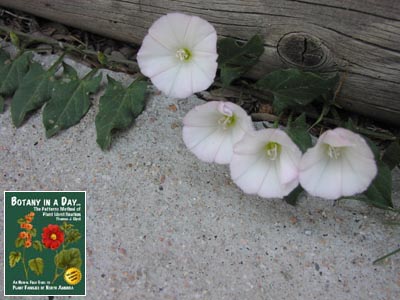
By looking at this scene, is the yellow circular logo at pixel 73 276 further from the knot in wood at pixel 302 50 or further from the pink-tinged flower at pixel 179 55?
the knot in wood at pixel 302 50

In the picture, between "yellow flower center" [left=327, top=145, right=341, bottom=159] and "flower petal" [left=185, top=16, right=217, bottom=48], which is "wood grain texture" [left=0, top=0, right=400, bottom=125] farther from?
"yellow flower center" [left=327, top=145, right=341, bottom=159]

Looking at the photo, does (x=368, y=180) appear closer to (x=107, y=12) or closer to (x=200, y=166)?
(x=200, y=166)

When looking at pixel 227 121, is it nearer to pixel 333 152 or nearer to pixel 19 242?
pixel 333 152

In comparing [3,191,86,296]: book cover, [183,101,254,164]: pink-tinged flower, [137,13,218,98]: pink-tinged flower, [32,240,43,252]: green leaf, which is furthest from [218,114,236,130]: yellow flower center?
[32,240,43,252]: green leaf

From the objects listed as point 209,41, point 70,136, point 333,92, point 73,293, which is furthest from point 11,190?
point 333,92

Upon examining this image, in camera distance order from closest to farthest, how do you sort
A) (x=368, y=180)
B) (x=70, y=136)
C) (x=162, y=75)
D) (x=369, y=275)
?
(x=368, y=180) < (x=369, y=275) < (x=162, y=75) < (x=70, y=136)

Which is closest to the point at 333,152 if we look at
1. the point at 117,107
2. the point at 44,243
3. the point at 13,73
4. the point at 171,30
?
the point at 171,30
